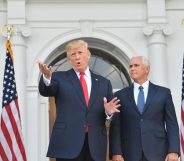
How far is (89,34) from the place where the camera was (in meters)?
9.89

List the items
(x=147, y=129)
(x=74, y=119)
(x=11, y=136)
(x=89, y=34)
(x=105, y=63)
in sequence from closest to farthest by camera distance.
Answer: (x=74, y=119) → (x=147, y=129) → (x=11, y=136) → (x=89, y=34) → (x=105, y=63)

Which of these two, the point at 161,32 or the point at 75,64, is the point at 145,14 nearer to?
the point at 161,32

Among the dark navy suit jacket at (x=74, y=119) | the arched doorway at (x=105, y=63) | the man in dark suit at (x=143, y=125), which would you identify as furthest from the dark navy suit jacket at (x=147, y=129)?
the arched doorway at (x=105, y=63)

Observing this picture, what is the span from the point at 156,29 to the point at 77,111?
5485mm

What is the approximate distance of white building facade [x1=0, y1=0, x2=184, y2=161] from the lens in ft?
31.4

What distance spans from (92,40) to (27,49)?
1.32m

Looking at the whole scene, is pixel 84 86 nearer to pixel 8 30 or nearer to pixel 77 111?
pixel 77 111

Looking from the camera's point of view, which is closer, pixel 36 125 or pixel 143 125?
pixel 143 125

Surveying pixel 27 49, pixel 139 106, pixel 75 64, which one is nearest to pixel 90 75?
pixel 75 64

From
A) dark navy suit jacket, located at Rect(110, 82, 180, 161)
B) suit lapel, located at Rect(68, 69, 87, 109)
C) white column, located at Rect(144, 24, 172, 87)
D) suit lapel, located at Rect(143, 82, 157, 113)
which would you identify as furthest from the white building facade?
suit lapel, located at Rect(68, 69, 87, 109)

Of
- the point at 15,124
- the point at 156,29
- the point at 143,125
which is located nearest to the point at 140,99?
the point at 143,125

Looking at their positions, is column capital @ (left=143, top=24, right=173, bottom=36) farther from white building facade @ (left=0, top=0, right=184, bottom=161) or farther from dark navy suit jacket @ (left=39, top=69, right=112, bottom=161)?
dark navy suit jacket @ (left=39, top=69, right=112, bottom=161)

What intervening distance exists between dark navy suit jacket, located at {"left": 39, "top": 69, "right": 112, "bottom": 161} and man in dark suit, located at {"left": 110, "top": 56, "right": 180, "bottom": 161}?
357 mm

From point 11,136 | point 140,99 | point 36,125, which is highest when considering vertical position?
point 140,99
